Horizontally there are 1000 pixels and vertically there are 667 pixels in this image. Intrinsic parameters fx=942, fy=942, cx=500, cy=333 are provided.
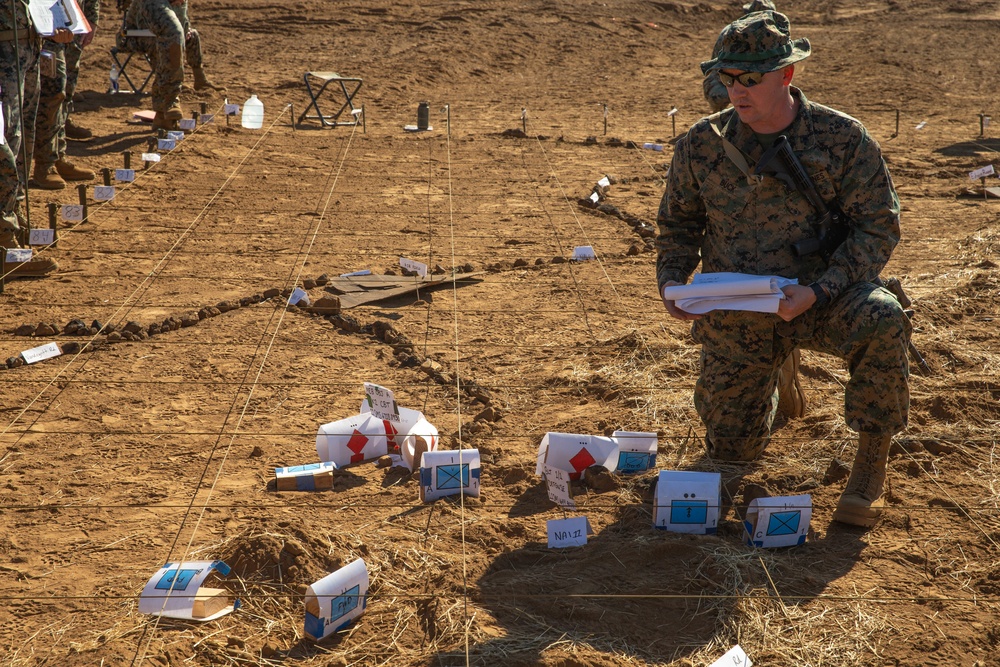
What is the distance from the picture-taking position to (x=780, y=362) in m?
3.20

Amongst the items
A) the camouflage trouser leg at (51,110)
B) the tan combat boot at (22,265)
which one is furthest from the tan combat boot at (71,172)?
the tan combat boot at (22,265)

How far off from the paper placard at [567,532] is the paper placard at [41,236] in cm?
423

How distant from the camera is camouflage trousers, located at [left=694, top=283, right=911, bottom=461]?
9.44 feet

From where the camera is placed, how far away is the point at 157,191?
748cm

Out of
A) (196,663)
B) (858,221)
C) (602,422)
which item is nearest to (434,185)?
(602,422)

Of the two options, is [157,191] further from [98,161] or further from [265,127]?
[265,127]

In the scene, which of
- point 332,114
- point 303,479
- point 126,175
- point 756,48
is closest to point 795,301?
point 756,48

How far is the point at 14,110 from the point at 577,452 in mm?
4371

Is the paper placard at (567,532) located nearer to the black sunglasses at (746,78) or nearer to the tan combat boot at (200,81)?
the black sunglasses at (746,78)

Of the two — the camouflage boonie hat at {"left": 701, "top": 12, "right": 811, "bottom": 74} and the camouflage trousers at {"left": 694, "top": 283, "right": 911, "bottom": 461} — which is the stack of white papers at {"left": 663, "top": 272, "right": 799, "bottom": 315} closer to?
the camouflage trousers at {"left": 694, "top": 283, "right": 911, "bottom": 461}

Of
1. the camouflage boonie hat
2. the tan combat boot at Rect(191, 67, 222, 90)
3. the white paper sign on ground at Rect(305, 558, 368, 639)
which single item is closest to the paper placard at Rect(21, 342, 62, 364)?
the white paper sign on ground at Rect(305, 558, 368, 639)

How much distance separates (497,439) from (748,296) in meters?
1.26

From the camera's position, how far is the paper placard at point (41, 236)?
5.72m

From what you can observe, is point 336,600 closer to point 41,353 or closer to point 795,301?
point 795,301
